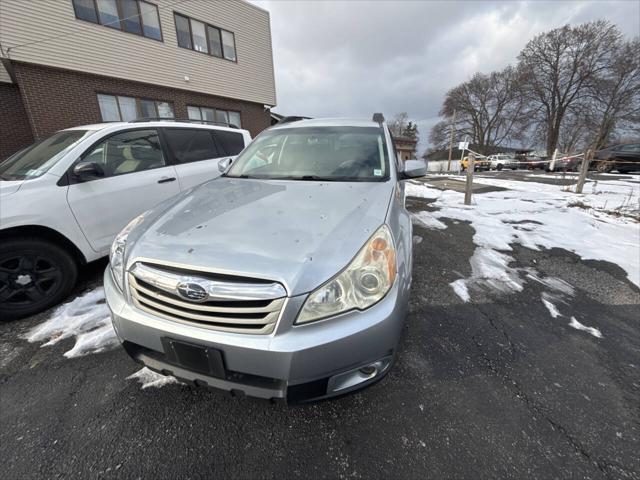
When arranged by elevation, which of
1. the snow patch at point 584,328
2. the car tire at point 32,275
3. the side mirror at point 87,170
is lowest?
the snow patch at point 584,328

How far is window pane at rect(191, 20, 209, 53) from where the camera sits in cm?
1110

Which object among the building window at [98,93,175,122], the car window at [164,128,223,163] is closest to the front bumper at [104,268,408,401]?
the car window at [164,128,223,163]

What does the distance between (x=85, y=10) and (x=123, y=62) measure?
149cm

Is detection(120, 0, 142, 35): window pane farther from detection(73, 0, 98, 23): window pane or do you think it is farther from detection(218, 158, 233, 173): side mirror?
detection(218, 158, 233, 173): side mirror

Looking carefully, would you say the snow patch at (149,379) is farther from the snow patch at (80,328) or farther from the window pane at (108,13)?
the window pane at (108,13)

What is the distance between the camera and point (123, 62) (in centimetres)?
948

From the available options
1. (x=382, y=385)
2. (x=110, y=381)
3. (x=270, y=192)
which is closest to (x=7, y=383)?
(x=110, y=381)

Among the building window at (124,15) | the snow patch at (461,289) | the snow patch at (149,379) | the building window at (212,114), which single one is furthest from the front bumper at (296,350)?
the building window at (124,15)

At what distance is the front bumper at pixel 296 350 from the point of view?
1.20 m

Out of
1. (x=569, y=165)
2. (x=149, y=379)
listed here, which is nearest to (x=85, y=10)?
(x=149, y=379)

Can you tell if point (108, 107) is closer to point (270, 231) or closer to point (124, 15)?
point (124, 15)

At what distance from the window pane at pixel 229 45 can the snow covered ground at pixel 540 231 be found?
34.7 ft

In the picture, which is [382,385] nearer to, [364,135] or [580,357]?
[580,357]

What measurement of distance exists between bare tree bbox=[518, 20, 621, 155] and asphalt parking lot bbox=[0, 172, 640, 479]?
37.5m
